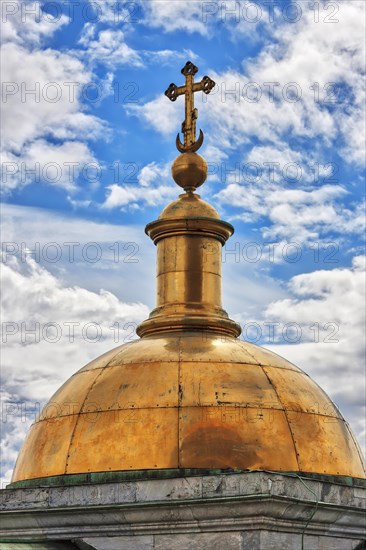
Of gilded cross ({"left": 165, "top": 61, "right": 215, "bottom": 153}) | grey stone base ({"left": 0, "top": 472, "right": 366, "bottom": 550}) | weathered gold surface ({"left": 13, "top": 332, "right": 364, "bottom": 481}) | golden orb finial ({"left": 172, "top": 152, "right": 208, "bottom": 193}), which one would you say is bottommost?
grey stone base ({"left": 0, "top": 472, "right": 366, "bottom": 550})

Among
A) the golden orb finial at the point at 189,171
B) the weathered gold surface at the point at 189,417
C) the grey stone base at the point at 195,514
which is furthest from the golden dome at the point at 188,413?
the golden orb finial at the point at 189,171

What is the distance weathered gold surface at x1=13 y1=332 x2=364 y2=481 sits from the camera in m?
15.5

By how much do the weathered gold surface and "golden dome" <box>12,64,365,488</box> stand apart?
0.05 ft

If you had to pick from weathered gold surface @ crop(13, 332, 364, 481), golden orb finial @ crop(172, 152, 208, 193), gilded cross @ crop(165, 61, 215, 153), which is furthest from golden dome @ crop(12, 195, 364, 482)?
gilded cross @ crop(165, 61, 215, 153)

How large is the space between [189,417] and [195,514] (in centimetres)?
158

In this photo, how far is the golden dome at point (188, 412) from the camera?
15.5 m

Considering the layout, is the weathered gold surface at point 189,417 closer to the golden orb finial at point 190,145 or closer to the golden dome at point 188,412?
the golden dome at point 188,412

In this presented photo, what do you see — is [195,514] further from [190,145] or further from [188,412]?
[190,145]

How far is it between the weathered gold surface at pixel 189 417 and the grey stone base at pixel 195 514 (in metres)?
0.49

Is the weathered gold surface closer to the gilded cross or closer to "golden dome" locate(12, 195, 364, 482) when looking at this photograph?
"golden dome" locate(12, 195, 364, 482)

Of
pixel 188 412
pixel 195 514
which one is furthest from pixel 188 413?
pixel 195 514

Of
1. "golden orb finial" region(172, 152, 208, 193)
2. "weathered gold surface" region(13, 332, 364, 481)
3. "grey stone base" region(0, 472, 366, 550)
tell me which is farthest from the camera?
"golden orb finial" region(172, 152, 208, 193)

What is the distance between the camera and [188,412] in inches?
619

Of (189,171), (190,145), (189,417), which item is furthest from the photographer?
(190,145)
